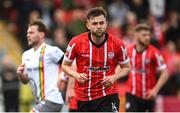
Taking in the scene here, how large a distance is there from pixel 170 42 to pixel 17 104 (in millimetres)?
4868

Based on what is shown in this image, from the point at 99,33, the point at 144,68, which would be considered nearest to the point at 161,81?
the point at 144,68

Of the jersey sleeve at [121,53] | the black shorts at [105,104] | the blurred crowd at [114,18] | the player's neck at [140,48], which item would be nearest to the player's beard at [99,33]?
the jersey sleeve at [121,53]

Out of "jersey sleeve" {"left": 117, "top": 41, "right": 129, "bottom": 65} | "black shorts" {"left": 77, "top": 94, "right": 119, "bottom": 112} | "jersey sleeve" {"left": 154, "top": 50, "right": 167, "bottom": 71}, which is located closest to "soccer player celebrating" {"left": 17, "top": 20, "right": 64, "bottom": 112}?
"black shorts" {"left": 77, "top": 94, "right": 119, "bottom": 112}

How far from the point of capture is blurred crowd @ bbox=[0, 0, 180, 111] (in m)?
19.3

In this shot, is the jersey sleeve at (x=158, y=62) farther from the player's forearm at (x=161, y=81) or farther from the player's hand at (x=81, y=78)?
the player's hand at (x=81, y=78)

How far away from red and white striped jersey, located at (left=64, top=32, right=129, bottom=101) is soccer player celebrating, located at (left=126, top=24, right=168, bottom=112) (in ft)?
9.65

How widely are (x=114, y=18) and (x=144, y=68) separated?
7504 millimetres

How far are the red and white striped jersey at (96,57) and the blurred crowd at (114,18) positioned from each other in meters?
7.98

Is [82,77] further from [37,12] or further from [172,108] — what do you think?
[37,12]

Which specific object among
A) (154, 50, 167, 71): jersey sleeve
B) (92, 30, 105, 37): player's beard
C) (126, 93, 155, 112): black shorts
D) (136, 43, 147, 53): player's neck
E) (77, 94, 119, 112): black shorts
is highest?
(92, 30, 105, 37): player's beard

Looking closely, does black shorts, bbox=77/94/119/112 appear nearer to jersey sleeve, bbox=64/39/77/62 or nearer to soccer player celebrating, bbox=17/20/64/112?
jersey sleeve, bbox=64/39/77/62

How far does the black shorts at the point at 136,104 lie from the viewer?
542 inches

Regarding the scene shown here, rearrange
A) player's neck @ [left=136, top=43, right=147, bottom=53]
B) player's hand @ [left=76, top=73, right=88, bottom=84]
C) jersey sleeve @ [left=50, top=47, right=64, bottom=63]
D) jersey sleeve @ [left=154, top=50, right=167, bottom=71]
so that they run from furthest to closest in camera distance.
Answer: player's neck @ [left=136, top=43, right=147, bottom=53], jersey sleeve @ [left=154, top=50, right=167, bottom=71], jersey sleeve @ [left=50, top=47, right=64, bottom=63], player's hand @ [left=76, top=73, right=88, bottom=84]

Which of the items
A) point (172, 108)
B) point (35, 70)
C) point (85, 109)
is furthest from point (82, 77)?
point (172, 108)
